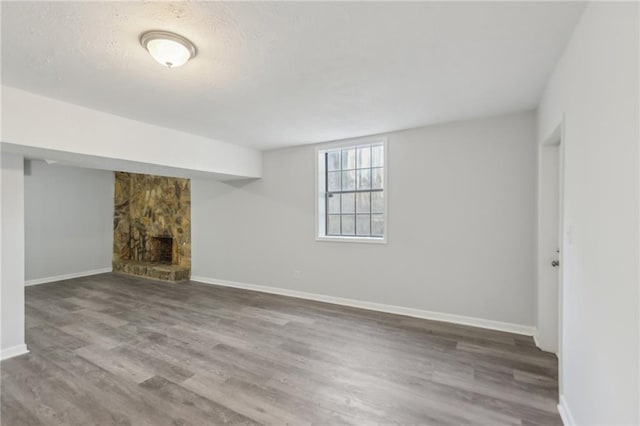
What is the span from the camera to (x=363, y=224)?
4648mm

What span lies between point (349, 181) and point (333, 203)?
1.47 ft

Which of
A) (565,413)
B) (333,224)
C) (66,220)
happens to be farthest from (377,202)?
Answer: (66,220)

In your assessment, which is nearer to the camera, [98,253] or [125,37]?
[125,37]

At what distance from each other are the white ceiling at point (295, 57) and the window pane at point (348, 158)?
1.28 metres

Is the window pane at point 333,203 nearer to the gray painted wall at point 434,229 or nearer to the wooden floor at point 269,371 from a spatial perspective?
the gray painted wall at point 434,229

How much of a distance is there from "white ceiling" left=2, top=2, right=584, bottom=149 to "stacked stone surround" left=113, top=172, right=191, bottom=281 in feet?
11.7

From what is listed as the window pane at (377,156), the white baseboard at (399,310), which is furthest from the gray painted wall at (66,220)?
the window pane at (377,156)

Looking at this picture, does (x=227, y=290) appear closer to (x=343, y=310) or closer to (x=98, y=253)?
(x=343, y=310)

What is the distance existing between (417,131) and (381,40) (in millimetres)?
2265

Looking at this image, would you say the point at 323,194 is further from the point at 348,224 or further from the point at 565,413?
the point at 565,413

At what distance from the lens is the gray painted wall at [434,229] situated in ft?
11.3

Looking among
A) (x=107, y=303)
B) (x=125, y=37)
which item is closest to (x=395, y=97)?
(x=125, y=37)

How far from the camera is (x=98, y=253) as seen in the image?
7121 mm

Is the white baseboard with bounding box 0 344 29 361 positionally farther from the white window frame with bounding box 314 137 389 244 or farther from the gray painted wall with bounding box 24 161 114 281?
the gray painted wall with bounding box 24 161 114 281
